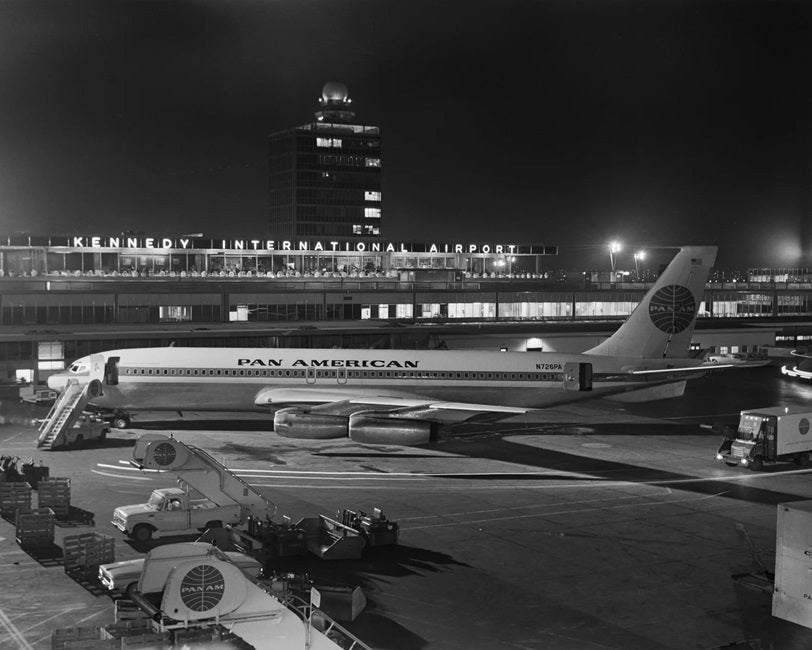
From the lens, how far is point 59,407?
154 ft

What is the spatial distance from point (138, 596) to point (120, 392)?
35.9 m

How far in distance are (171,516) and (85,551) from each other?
4173 mm

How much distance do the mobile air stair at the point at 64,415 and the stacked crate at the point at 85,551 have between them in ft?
64.7

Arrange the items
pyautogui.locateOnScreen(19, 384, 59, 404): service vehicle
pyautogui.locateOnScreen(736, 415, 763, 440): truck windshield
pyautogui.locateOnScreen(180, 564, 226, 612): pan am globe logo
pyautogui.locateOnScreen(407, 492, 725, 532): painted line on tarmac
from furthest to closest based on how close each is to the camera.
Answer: pyautogui.locateOnScreen(19, 384, 59, 404): service vehicle < pyautogui.locateOnScreen(736, 415, 763, 440): truck windshield < pyautogui.locateOnScreen(407, 492, 725, 532): painted line on tarmac < pyautogui.locateOnScreen(180, 564, 226, 612): pan am globe logo

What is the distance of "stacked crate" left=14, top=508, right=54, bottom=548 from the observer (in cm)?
2906

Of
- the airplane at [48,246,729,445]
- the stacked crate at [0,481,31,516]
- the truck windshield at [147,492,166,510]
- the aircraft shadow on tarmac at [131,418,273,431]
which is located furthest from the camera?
the aircraft shadow on tarmac at [131,418,273,431]

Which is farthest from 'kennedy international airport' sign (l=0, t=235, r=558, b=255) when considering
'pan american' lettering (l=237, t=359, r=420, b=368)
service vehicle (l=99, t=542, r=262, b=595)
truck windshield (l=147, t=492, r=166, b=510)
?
service vehicle (l=99, t=542, r=262, b=595)

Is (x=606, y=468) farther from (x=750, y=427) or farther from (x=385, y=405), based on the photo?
(x=385, y=405)

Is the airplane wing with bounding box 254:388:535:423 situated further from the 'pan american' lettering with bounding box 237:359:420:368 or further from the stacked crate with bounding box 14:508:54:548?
the stacked crate with bounding box 14:508:54:548

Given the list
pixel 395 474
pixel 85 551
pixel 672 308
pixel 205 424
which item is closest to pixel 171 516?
pixel 85 551

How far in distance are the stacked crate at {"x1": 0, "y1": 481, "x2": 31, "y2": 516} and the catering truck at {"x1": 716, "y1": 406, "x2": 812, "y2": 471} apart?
31.5m

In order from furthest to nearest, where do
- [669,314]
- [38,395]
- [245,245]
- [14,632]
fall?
1. [245,245]
2. [38,395]
3. [669,314]
4. [14,632]

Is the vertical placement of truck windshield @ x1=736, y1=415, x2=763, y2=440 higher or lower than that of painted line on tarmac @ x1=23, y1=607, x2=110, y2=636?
higher

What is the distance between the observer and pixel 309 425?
44000 mm
